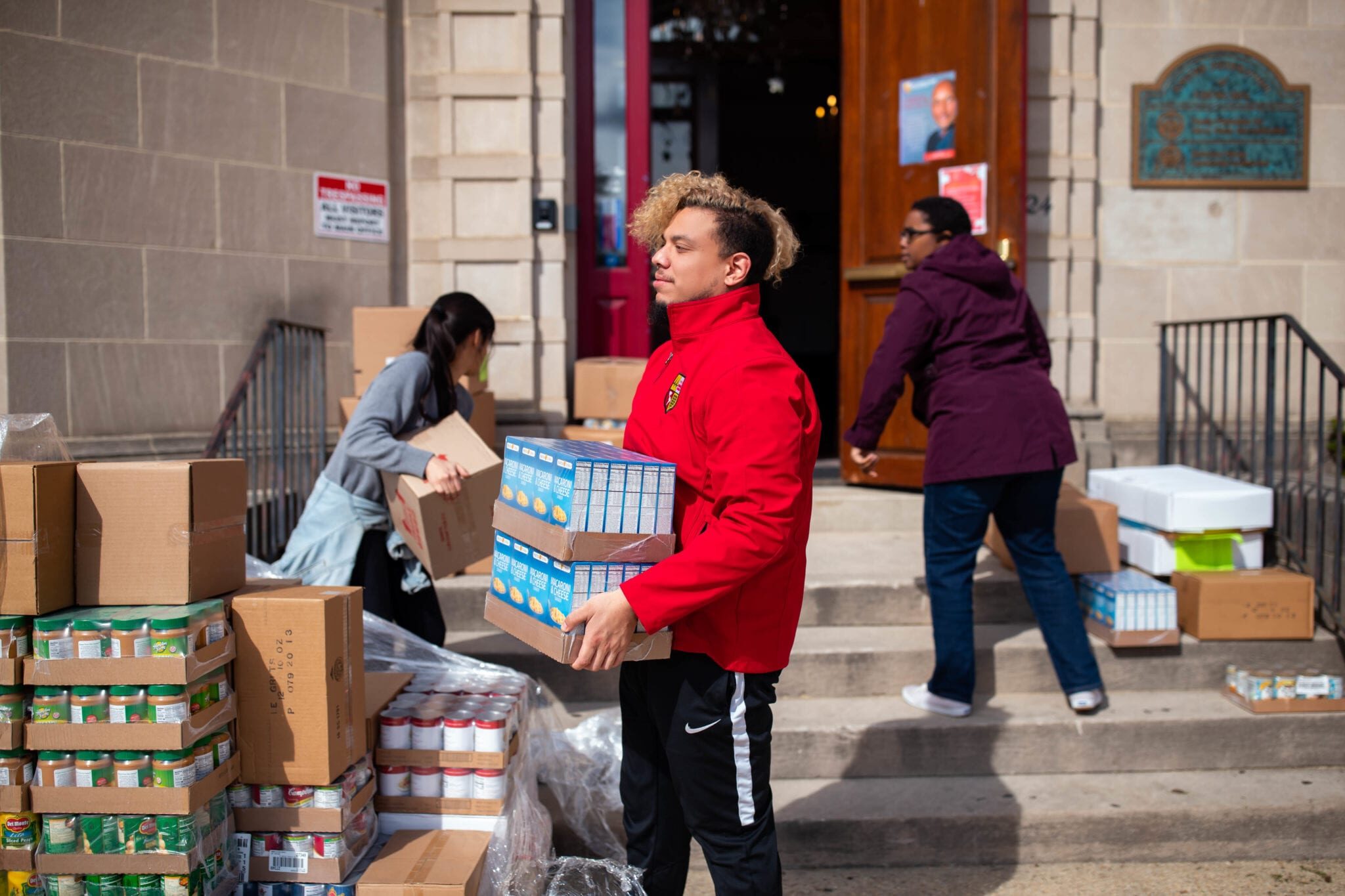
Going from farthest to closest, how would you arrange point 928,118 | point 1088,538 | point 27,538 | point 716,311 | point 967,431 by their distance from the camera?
point 928,118 → point 1088,538 → point 967,431 → point 27,538 → point 716,311

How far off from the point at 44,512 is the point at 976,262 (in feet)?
9.74

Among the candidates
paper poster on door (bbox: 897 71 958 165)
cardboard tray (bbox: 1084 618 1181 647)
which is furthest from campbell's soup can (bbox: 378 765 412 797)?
paper poster on door (bbox: 897 71 958 165)

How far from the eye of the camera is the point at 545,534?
1980 mm

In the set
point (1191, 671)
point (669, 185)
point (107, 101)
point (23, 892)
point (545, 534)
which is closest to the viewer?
point (545, 534)

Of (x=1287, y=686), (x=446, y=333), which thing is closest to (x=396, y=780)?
(x=446, y=333)

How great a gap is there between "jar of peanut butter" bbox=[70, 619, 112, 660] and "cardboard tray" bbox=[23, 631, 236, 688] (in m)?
0.01

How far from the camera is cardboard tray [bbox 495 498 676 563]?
1919 mm

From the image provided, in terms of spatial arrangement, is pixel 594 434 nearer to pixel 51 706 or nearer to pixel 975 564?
pixel 975 564

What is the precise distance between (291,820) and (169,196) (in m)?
3.76

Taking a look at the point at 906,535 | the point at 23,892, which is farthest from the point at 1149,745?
the point at 23,892

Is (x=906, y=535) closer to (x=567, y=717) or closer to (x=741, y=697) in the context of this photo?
(x=567, y=717)

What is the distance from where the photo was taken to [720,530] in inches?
74.1

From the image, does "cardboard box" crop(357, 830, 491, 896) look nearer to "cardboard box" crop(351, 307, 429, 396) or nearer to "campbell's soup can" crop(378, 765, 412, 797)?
"campbell's soup can" crop(378, 765, 412, 797)

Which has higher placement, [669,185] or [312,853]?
[669,185]
